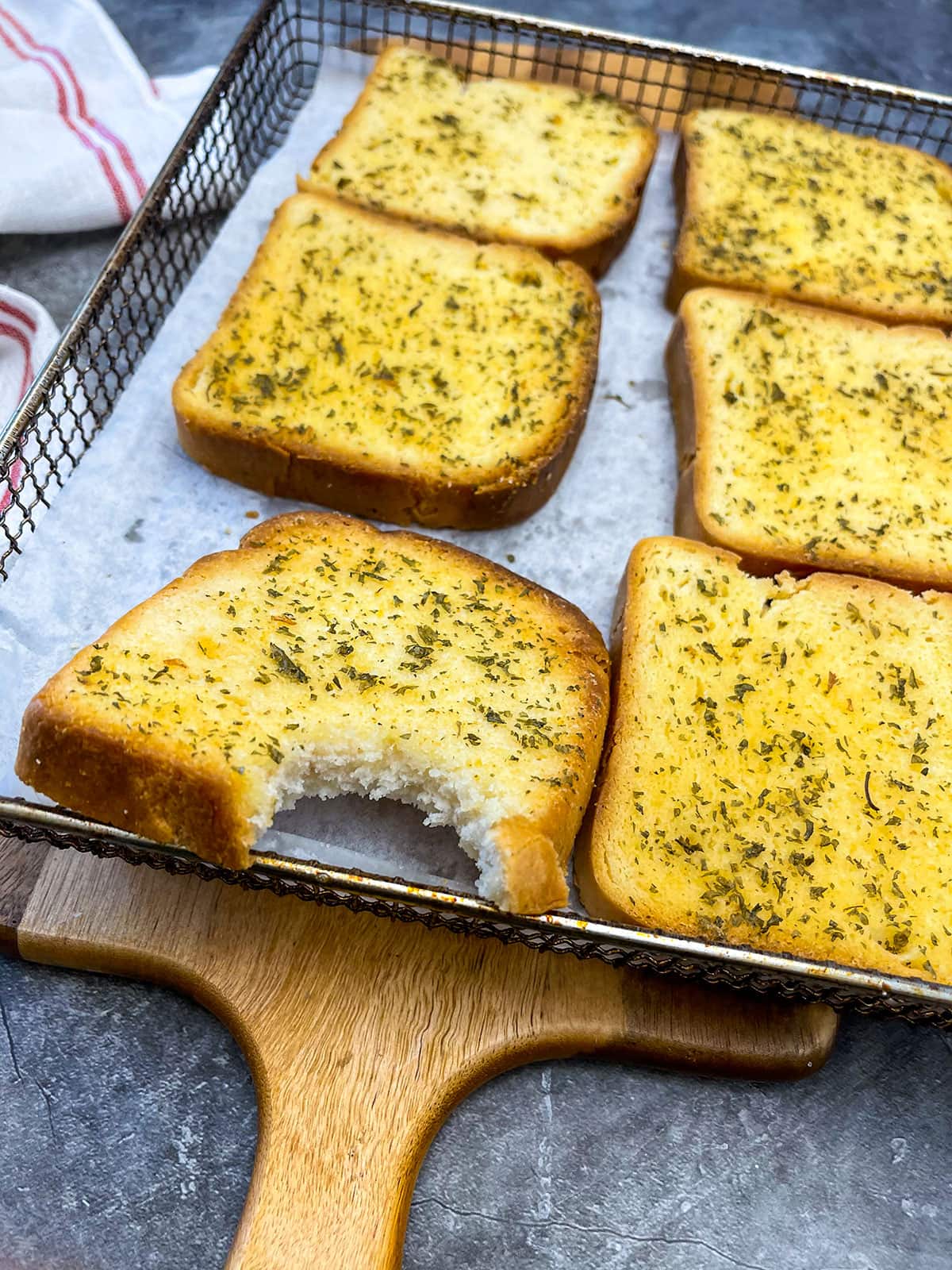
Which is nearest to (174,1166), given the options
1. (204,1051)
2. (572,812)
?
(204,1051)

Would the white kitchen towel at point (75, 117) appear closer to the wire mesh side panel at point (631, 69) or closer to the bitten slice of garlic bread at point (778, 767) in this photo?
the wire mesh side panel at point (631, 69)

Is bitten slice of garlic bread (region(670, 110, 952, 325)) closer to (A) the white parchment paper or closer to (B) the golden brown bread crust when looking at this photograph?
(A) the white parchment paper

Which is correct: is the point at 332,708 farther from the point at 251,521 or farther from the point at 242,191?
the point at 242,191

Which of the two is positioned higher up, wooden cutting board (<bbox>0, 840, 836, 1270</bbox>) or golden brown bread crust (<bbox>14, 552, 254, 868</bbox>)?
golden brown bread crust (<bbox>14, 552, 254, 868</bbox>)

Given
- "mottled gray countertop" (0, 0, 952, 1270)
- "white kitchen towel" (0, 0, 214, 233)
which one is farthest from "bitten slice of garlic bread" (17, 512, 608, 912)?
"white kitchen towel" (0, 0, 214, 233)

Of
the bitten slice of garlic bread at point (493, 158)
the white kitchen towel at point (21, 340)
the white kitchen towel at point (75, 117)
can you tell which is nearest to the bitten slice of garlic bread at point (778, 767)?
the bitten slice of garlic bread at point (493, 158)

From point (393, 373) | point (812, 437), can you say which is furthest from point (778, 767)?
point (393, 373)
